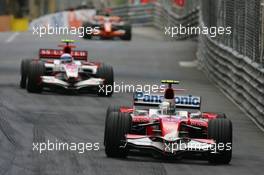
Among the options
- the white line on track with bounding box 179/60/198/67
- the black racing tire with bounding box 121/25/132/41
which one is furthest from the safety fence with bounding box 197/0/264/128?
the black racing tire with bounding box 121/25/132/41

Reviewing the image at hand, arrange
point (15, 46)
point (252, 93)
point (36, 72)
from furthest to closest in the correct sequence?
point (15, 46)
point (36, 72)
point (252, 93)

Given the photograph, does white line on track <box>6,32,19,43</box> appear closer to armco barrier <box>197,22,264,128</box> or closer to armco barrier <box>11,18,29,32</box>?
armco barrier <box>197,22,264,128</box>

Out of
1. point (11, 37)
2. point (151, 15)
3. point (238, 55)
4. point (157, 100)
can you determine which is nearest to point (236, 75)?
point (238, 55)

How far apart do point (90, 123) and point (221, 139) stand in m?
4.87

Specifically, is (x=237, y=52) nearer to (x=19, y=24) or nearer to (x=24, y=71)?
(x=24, y=71)

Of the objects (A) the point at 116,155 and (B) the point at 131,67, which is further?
(B) the point at 131,67

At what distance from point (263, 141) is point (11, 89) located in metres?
8.26

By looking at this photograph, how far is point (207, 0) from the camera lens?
35.7 metres

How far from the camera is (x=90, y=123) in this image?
19.7 meters

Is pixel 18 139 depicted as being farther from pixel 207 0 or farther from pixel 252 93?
pixel 207 0

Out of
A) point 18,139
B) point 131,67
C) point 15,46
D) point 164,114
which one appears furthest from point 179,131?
point 15,46

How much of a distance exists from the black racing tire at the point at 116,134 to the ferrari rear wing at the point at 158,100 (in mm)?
1230

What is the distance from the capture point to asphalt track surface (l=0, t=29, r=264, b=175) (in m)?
14.3

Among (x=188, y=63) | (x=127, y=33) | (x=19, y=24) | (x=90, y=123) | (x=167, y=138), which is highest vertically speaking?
(x=167, y=138)
